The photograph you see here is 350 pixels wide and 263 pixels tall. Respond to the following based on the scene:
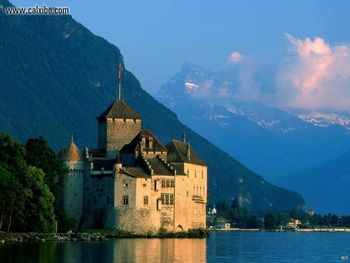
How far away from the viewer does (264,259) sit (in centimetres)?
10362

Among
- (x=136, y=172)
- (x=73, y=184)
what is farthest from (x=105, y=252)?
(x=73, y=184)

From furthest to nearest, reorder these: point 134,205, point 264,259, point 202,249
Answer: point 134,205 < point 202,249 < point 264,259

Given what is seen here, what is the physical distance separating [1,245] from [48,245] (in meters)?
5.11

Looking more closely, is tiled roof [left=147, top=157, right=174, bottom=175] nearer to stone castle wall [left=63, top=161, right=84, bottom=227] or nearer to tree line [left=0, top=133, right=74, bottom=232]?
stone castle wall [left=63, top=161, right=84, bottom=227]

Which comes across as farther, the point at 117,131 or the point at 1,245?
the point at 117,131

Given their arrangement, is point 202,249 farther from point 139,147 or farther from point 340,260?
point 139,147

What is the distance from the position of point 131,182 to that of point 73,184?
9.07 m

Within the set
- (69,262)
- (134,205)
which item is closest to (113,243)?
(134,205)

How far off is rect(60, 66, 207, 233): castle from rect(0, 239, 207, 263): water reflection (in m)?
15.0

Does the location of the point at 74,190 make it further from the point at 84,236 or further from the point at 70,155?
the point at 84,236

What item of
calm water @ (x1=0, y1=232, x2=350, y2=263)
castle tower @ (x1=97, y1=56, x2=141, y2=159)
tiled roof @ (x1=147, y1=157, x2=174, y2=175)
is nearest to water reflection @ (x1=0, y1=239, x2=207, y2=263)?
calm water @ (x1=0, y1=232, x2=350, y2=263)

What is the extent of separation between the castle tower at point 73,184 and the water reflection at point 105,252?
2178cm

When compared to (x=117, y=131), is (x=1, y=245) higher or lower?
lower

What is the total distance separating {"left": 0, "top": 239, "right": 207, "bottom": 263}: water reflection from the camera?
91.1 meters
